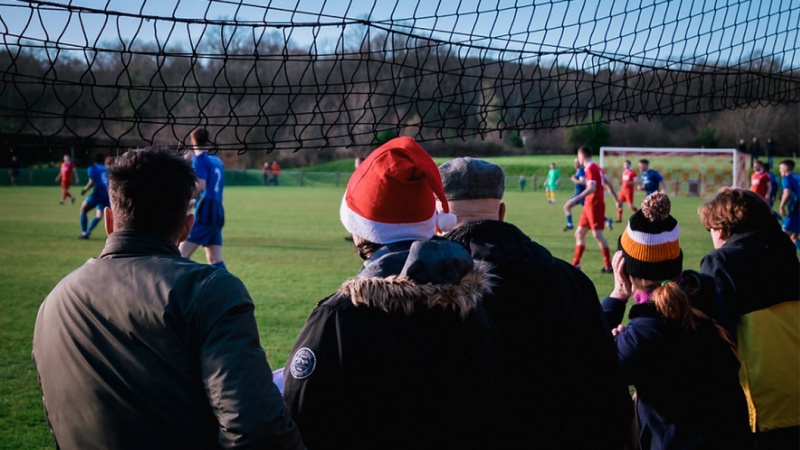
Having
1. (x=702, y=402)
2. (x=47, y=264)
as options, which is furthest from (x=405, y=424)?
(x=47, y=264)

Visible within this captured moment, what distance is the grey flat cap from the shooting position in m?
2.83

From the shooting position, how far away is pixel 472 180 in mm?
2844

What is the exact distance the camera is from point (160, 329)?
6.79ft

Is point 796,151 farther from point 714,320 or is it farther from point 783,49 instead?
point 714,320

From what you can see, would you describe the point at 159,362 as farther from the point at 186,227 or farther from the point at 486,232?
the point at 486,232

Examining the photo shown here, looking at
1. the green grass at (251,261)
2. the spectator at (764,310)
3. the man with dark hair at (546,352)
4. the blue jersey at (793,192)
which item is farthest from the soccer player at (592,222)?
the man with dark hair at (546,352)

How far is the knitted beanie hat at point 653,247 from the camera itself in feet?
10.4

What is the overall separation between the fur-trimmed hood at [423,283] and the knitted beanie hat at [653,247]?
4.27ft

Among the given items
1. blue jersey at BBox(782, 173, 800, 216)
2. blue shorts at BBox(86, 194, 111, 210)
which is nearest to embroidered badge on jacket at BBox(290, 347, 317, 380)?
blue shorts at BBox(86, 194, 111, 210)

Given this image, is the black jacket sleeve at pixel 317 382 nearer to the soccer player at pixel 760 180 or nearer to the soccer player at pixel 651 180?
the soccer player at pixel 760 180

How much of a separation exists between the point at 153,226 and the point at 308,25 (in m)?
1.86

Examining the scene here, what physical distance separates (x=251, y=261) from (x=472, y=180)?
10613 mm

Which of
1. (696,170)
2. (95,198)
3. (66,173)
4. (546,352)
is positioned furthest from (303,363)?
(696,170)

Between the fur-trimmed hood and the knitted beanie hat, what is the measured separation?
130 cm
